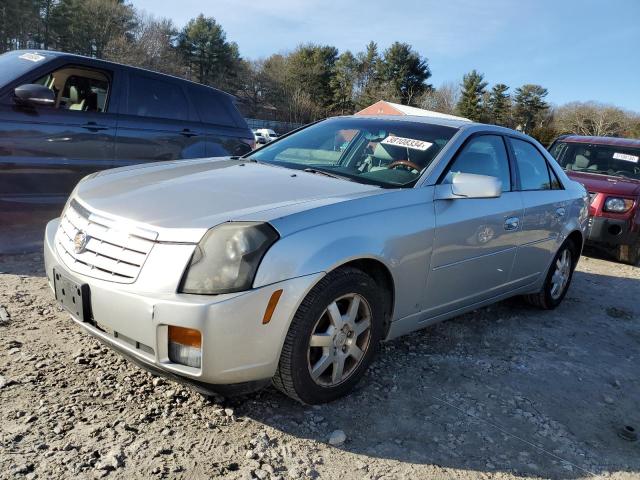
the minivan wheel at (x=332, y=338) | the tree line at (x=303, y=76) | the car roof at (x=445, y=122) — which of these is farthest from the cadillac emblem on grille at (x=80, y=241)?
the tree line at (x=303, y=76)

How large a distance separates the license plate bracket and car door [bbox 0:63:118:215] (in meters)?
2.48

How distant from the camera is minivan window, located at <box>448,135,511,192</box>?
340 cm

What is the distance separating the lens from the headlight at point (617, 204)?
6961 millimetres

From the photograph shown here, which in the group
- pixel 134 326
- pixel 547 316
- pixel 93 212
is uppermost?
pixel 93 212

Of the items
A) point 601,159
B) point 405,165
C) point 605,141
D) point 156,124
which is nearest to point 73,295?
point 405,165

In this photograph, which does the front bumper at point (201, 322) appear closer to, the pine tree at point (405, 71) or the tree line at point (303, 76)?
the tree line at point (303, 76)

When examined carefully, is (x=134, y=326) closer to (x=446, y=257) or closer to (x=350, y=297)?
(x=350, y=297)

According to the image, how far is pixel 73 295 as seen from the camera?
7.78 ft

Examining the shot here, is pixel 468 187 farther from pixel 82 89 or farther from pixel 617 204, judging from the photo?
pixel 617 204

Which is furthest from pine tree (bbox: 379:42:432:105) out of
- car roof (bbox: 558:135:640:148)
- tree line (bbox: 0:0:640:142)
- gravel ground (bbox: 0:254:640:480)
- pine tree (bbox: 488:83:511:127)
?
gravel ground (bbox: 0:254:640:480)

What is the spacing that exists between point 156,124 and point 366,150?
288 cm

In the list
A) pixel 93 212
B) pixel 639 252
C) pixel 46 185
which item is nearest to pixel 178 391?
pixel 93 212

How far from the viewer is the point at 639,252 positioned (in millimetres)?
7145

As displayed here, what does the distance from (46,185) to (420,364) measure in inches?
146
